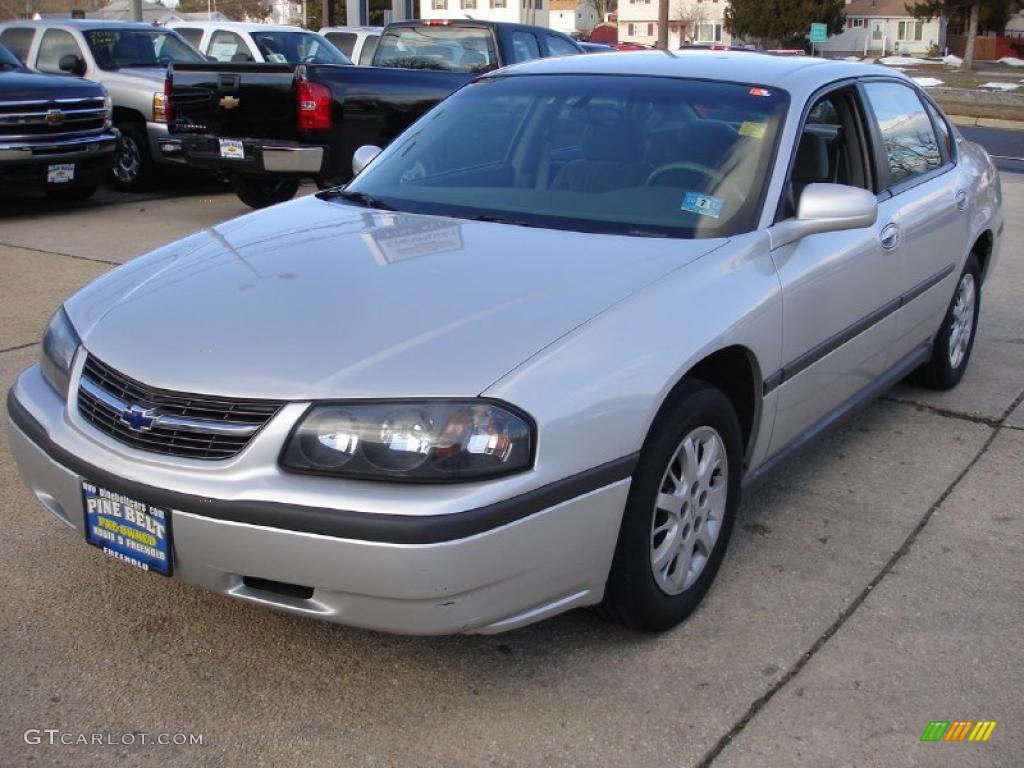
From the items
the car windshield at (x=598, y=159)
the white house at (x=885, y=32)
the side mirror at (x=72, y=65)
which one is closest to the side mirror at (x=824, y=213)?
the car windshield at (x=598, y=159)

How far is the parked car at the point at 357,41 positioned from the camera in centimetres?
1711

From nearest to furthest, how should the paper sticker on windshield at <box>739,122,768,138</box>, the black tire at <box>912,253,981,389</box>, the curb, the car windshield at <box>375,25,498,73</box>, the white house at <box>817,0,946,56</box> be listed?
the paper sticker on windshield at <box>739,122,768,138</box> → the black tire at <box>912,253,981,389</box> → the car windshield at <box>375,25,498,73</box> → the curb → the white house at <box>817,0,946,56</box>

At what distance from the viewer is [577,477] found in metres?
2.88

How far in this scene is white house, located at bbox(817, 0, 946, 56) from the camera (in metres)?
82.6

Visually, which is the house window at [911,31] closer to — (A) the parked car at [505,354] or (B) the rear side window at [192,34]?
(B) the rear side window at [192,34]

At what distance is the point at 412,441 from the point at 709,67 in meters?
2.34

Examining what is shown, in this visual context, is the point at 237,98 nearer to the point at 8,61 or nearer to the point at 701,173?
the point at 8,61

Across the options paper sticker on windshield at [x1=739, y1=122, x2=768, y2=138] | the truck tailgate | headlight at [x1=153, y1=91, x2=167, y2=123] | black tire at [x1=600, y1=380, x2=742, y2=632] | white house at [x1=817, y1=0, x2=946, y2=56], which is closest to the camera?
black tire at [x1=600, y1=380, x2=742, y2=632]

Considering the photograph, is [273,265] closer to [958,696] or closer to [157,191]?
[958,696]

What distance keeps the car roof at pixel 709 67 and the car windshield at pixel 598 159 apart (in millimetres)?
60

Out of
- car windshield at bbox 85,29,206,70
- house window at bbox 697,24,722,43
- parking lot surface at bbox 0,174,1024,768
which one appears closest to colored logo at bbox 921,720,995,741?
parking lot surface at bbox 0,174,1024,768

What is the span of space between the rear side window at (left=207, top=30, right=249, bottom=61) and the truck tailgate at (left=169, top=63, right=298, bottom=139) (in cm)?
459

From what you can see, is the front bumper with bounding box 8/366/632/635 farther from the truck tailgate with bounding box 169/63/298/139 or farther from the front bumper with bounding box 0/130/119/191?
the front bumper with bounding box 0/130/119/191

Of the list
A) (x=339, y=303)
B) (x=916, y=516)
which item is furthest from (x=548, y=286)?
(x=916, y=516)
